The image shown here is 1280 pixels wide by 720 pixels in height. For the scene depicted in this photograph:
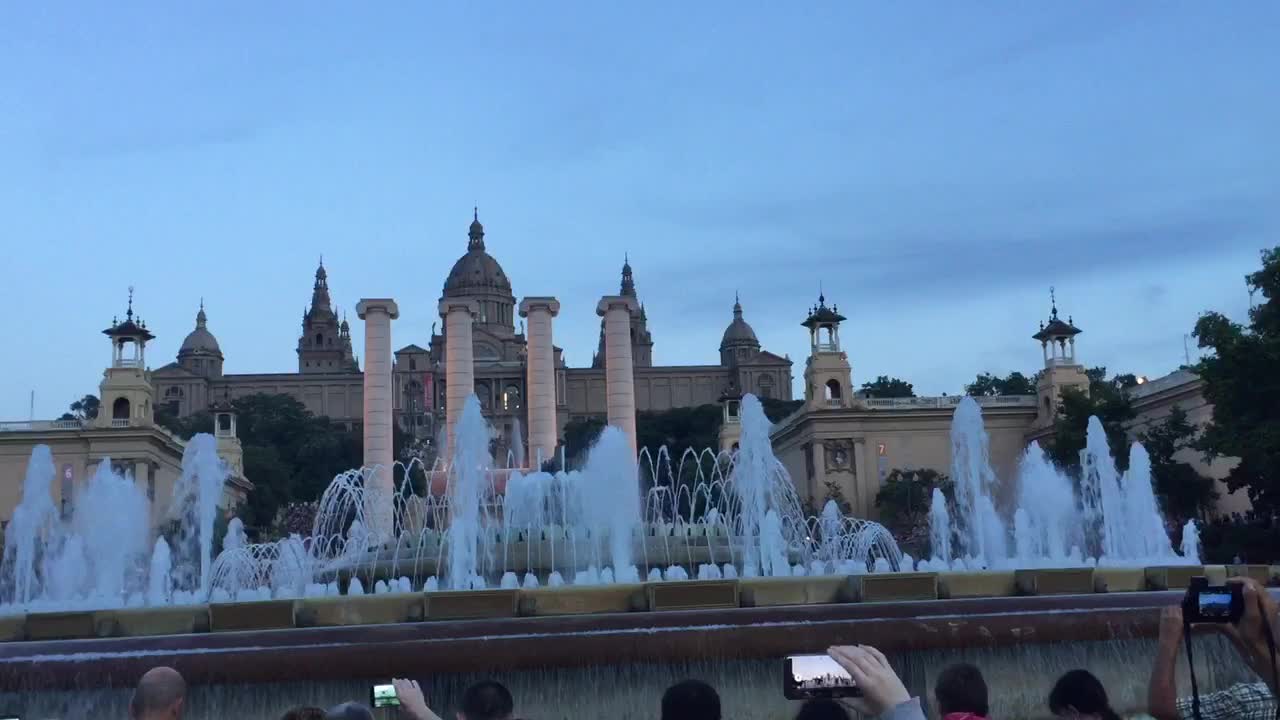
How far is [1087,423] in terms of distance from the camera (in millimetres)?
65625

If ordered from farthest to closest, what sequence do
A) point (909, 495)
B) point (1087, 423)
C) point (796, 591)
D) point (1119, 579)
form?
point (909, 495)
point (1087, 423)
point (1119, 579)
point (796, 591)

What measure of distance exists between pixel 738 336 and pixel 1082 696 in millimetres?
157542

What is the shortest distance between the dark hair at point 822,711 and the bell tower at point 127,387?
256 ft

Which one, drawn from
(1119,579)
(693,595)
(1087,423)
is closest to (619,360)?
(1087,423)

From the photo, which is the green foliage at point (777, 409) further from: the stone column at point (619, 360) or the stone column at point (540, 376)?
the stone column at point (540, 376)

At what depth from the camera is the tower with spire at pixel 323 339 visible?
559ft

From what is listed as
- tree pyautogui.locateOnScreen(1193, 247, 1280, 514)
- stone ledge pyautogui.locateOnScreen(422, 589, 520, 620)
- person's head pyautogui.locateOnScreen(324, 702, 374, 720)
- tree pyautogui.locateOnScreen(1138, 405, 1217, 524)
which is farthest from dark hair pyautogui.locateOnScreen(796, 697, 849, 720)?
tree pyautogui.locateOnScreen(1138, 405, 1217, 524)

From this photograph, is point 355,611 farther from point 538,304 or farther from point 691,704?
point 538,304

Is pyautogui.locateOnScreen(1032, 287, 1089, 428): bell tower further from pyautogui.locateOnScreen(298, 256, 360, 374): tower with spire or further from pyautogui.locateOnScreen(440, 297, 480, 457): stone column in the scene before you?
pyautogui.locateOnScreen(298, 256, 360, 374): tower with spire

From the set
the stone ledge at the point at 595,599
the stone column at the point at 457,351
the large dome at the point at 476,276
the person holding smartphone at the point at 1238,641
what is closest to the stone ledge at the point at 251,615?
the stone ledge at the point at 595,599

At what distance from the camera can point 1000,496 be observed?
79.9 m

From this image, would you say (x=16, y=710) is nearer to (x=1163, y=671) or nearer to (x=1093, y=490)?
(x=1163, y=671)

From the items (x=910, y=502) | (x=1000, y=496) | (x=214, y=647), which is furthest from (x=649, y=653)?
(x=1000, y=496)

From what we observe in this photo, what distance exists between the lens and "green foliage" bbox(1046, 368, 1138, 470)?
210ft
